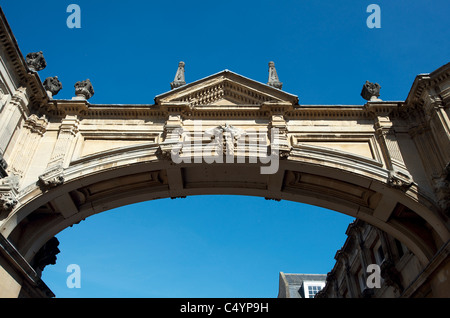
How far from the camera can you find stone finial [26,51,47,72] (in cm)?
1302

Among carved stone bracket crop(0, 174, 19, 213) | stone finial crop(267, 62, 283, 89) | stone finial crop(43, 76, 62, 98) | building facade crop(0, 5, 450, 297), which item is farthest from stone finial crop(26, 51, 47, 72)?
stone finial crop(267, 62, 283, 89)

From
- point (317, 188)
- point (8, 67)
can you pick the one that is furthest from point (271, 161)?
point (8, 67)

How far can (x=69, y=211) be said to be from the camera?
42.4ft

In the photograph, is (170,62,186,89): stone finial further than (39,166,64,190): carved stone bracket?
Yes

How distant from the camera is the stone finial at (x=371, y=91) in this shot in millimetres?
13909

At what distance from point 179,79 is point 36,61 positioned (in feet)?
16.8

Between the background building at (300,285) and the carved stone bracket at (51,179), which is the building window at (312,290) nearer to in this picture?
the background building at (300,285)

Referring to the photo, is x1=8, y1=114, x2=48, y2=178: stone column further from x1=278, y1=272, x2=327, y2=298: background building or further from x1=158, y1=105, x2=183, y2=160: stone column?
x1=278, y1=272, x2=327, y2=298: background building

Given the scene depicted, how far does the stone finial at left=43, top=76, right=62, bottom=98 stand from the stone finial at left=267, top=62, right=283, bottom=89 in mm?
8027

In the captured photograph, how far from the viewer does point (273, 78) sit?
1498 centimetres

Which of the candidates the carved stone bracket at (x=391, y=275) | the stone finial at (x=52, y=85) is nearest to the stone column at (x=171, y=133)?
the stone finial at (x=52, y=85)

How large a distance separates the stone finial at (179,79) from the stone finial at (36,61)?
457cm

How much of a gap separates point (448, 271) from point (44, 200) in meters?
11.9

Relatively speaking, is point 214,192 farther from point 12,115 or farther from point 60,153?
point 12,115
